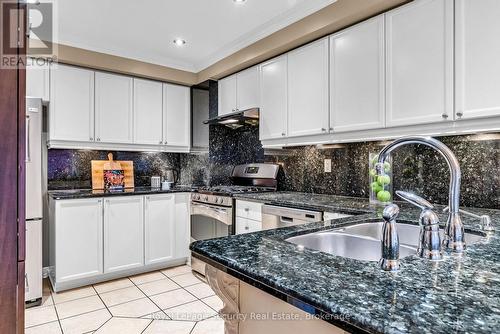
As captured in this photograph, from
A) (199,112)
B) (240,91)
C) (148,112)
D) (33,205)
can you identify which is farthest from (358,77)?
(33,205)

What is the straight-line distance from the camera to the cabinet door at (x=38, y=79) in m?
2.91

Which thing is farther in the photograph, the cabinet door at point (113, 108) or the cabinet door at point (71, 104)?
the cabinet door at point (113, 108)

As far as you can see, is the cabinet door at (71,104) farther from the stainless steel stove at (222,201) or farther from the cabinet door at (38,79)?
the stainless steel stove at (222,201)

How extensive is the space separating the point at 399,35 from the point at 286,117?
1141mm

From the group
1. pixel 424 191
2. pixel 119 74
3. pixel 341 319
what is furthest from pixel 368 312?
pixel 119 74

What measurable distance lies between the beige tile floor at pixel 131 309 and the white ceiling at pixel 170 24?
2.48 m

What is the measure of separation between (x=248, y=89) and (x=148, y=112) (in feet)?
4.26

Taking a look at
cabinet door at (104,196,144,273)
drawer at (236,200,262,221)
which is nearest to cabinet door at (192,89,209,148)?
cabinet door at (104,196,144,273)

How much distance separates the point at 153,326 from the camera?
7.25 ft

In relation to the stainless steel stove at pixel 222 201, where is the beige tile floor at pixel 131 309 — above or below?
below

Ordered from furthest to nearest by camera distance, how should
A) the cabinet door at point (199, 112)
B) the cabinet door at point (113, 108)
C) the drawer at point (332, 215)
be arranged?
1. the cabinet door at point (199, 112)
2. the cabinet door at point (113, 108)
3. the drawer at point (332, 215)

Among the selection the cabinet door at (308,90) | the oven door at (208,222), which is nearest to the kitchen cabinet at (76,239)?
the oven door at (208,222)

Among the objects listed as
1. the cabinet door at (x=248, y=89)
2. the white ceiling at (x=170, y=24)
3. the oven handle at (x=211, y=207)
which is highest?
the white ceiling at (x=170, y=24)

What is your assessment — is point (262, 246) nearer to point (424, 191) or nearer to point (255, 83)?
point (424, 191)
